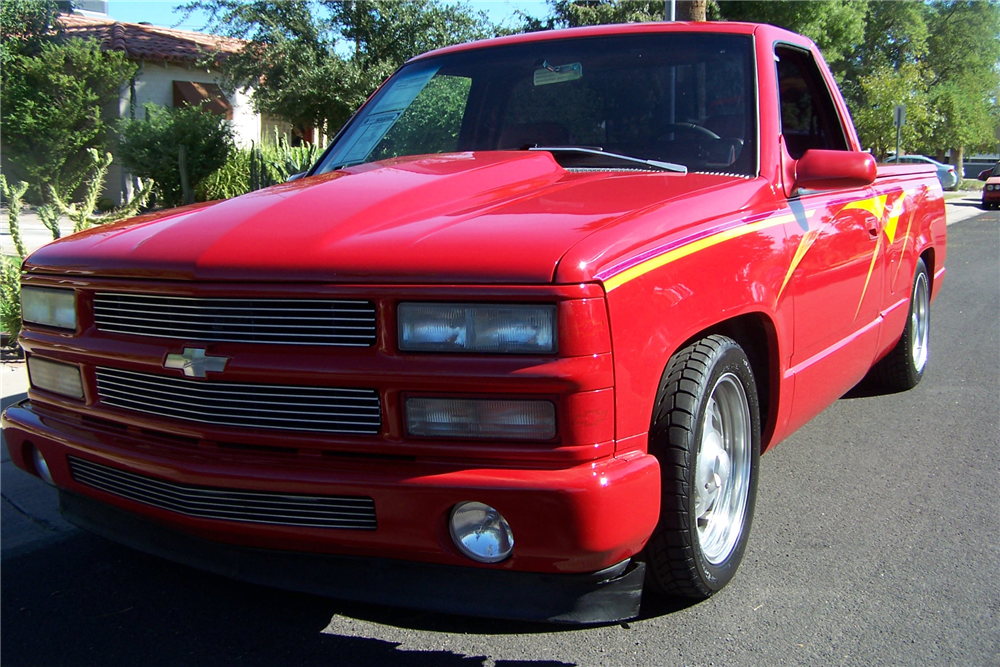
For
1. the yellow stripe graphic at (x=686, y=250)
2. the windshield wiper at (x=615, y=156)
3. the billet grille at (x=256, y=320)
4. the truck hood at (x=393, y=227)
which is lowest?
the billet grille at (x=256, y=320)

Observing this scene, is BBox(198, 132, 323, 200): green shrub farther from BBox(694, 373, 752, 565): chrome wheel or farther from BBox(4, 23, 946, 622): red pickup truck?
BBox(694, 373, 752, 565): chrome wheel

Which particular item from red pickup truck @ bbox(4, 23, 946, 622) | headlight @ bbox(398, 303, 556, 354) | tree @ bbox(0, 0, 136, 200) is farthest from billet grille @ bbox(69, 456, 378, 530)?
tree @ bbox(0, 0, 136, 200)

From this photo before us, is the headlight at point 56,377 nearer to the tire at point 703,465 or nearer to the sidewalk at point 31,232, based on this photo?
the tire at point 703,465

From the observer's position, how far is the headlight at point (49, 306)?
2.70m

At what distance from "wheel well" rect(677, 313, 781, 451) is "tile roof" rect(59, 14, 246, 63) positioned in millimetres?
19612

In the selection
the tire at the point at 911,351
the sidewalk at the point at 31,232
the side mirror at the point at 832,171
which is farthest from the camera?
the sidewalk at the point at 31,232

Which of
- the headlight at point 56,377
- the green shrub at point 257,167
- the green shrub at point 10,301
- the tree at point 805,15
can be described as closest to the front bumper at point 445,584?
the headlight at point 56,377

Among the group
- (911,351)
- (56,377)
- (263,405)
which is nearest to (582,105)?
(263,405)

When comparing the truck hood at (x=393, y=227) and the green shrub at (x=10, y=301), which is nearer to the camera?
the truck hood at (x=393, y=227)

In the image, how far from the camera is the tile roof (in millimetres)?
22014

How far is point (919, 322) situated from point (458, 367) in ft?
14.0

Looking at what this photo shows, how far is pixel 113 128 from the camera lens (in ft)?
69.8

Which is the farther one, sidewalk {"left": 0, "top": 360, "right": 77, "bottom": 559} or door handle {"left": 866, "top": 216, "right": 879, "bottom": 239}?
door handle {"left": 866, "top": 216, "right": 879, "bottom": 239}

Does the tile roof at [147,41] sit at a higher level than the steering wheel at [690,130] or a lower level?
higher
